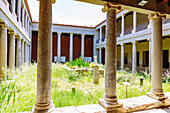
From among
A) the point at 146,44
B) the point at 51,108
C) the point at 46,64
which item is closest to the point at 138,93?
the point at 51,108

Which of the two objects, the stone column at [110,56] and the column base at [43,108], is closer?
the column base at [43,108]

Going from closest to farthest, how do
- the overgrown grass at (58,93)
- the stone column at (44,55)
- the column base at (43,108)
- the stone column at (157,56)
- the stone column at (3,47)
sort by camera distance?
1. the column base at (43,108)
2. the stone column at (44,55)
3. the overgrown grass at (58,93)
4. the stone column at (157,56)
5. the stone column at (3,47)

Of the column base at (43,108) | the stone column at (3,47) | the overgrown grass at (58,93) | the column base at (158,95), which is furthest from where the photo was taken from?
the stone column at (3,47)

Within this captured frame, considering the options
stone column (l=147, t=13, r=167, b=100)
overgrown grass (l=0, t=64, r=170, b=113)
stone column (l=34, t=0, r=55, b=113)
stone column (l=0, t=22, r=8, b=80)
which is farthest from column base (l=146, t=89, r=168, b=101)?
stone column (l=0, t=22, r=8, b=80)

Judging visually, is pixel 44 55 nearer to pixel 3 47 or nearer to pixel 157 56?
pixel 157 56

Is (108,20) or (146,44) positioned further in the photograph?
(146,44)

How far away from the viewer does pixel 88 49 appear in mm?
21969

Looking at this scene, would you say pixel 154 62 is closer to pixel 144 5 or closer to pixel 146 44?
pixel 144 5

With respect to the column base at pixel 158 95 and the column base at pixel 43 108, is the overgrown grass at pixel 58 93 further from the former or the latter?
the column base at pixel 158 95

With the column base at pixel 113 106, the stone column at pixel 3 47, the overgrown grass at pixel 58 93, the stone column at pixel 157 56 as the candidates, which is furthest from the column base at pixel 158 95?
the stone column at pixel 3 47

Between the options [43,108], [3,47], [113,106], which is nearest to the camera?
[43,108]

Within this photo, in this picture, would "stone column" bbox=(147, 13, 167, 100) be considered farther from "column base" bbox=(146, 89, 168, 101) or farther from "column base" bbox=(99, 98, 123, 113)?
"column base" bbox=(99, 98, 123, 113)

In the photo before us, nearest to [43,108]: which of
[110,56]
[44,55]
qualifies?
[44,55]

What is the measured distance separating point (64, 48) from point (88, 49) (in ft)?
15.4
